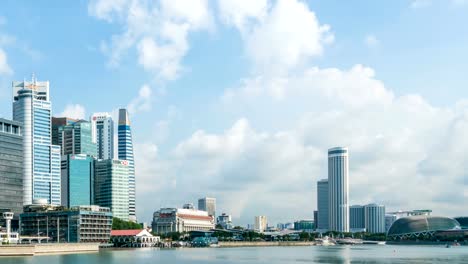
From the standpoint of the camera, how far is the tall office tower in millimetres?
188000

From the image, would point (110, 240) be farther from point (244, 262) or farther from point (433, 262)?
point (433, 262)

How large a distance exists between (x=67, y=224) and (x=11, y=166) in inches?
1095

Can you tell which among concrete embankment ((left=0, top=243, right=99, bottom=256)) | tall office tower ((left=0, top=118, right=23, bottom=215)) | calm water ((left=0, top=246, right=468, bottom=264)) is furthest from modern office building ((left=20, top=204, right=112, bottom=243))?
calm water ((left=0, top=246, right=468, bottom=264))

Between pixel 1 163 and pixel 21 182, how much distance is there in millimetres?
11715

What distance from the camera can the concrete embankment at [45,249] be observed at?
13000 cm

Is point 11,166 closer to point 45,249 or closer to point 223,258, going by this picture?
point 45,249

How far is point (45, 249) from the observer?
141 m

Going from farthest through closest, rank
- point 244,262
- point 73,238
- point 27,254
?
point 73,238
point 27,254
point 244,262

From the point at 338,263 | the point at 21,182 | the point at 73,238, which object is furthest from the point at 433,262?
the point at 21,182

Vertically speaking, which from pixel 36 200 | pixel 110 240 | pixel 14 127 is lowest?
pixel 110 240

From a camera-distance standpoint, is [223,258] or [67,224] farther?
[67,224]

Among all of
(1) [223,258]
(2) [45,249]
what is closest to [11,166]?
(2) [45,249]

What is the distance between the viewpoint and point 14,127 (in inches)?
7633

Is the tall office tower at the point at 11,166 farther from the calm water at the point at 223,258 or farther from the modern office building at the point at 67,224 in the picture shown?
the calm water at the point at 223,258
